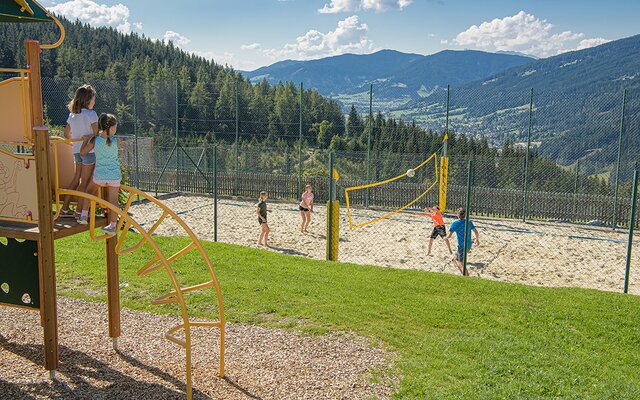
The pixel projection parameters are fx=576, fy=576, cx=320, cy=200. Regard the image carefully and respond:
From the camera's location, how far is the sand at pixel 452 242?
11.3 metres

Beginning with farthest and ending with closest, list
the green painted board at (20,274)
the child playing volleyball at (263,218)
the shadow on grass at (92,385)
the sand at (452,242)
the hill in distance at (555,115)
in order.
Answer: the hill in distance at (555,115) → the child playing volleyball at (263,218) → the sand at (452,242) → the green painted board at (20,274) → the shadow on grass at (92,385)

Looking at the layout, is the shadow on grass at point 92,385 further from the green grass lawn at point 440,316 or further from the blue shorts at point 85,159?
the blue shorts at point 85,159

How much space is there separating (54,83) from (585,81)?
847 inches

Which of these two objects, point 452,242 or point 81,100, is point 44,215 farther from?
point 452,242

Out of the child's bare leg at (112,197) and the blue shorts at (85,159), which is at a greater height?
the blue shorts at (85,159)

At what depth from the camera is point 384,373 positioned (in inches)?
223

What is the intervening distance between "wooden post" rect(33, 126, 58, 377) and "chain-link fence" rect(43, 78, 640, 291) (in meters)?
7.27

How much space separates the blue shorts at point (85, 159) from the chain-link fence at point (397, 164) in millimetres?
7094

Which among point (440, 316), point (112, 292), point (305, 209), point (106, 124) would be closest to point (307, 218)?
point (305, 209)

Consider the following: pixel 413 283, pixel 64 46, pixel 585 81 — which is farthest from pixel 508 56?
pixel 413 283

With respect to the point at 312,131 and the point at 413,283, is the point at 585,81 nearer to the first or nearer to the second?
the point at 312,131

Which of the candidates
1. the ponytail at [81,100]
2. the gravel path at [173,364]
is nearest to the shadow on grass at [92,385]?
the gravel path at [173,364]

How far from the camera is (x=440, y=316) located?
7.25 meters

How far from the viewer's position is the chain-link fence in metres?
13.7
